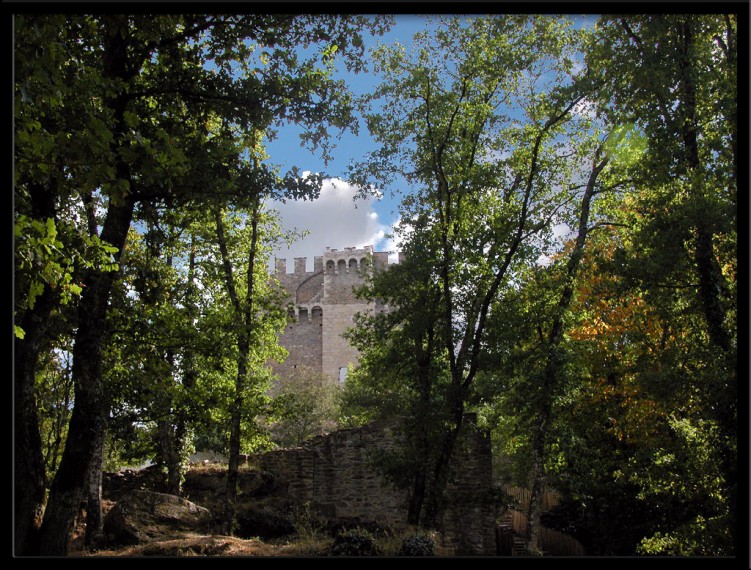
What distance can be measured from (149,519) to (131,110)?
23.1 ft

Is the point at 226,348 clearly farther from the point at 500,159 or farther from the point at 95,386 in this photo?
the point at 500,159

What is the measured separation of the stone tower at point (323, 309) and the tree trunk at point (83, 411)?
18171 mm

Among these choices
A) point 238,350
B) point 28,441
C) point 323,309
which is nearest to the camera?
point 28,441

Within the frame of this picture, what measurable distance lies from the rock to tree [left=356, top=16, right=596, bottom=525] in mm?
4538

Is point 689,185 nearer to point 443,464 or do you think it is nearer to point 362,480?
point 443,464

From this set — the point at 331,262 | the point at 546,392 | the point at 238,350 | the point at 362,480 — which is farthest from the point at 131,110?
the point at 331,262

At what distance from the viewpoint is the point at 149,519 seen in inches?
440

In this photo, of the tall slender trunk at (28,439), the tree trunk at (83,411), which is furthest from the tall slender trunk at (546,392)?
the tall slender trunk at (28,439)

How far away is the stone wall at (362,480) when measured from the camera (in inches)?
607

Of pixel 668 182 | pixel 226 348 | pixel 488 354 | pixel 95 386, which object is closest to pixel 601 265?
pixel 668 182

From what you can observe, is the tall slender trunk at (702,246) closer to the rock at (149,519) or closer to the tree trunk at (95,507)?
the rock at (149,519)

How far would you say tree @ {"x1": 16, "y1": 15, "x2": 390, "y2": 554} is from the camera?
20.0ft

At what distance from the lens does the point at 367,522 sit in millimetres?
13328
